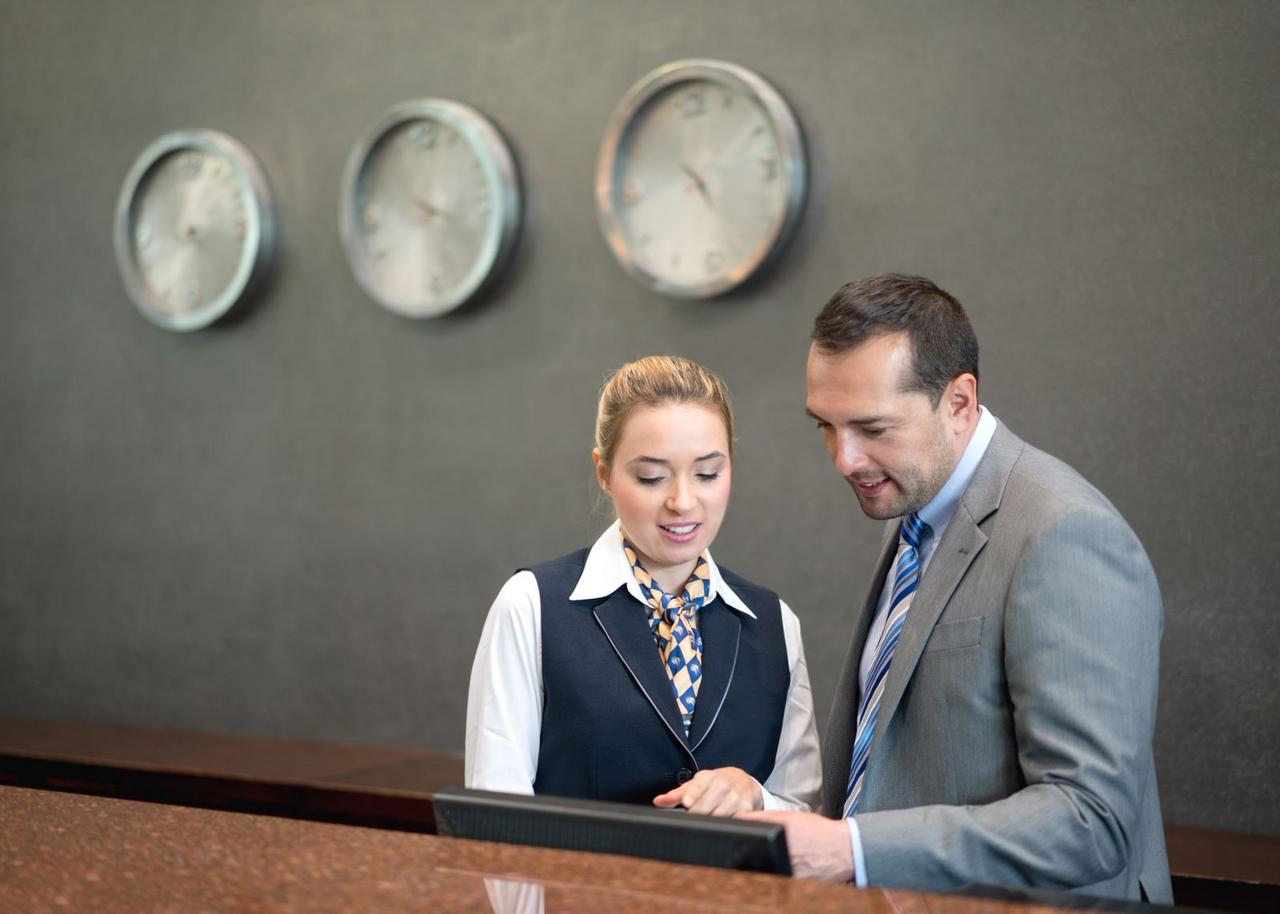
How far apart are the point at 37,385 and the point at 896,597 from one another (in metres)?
3.96

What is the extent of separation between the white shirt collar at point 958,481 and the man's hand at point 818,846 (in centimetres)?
52

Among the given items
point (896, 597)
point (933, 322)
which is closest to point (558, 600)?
point (896, 597)

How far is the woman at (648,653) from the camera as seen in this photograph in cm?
202

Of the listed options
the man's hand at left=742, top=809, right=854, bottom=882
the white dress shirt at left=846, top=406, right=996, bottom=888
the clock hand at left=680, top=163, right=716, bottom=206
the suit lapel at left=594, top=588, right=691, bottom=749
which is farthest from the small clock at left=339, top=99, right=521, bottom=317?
the man's hand at left=742, top=809, right=854, bottom=882

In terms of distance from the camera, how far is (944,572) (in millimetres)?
1923

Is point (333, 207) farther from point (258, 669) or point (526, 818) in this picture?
point (526, 818)

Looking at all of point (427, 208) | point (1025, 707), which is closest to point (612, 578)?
point (1025, 707)

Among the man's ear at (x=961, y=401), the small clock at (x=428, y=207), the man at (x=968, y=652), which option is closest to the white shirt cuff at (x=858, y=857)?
the man at (x=968, y=652)

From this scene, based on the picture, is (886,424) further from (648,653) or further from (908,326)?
(648,653)

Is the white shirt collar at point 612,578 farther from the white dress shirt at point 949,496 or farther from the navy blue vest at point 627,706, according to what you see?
the white dress shirt at point 949,496

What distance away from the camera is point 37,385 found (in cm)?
500

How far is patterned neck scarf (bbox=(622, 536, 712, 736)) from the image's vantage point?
2.12m

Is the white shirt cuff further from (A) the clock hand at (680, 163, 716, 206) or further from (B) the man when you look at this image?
(A) the clock hand at (680, 163, 716, 206)

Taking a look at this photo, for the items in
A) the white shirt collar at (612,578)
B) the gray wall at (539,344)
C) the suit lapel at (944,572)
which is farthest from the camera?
the gray wall at (539,344)
